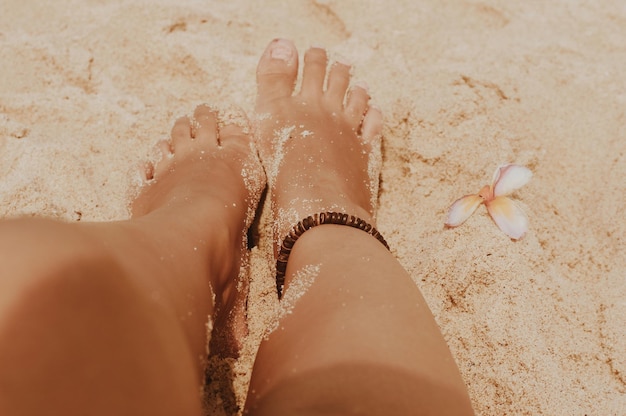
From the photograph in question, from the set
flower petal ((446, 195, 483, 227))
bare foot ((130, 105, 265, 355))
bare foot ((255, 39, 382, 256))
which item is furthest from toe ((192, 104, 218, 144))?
flower petal ((446, 195, 483, 227))

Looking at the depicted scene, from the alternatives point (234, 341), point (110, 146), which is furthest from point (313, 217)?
point (110, 146)

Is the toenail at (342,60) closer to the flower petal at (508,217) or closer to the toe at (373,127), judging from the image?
the toe at (373,127)

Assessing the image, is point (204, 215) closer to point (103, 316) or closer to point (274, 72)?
point (103, 316)

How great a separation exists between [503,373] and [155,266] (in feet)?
2.54

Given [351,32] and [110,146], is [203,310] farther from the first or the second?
[351,32]

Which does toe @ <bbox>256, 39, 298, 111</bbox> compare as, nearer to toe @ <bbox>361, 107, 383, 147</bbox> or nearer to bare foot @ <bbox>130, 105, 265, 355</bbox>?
bare foot @ <bbox>130, 105, 265, 355</bbox>

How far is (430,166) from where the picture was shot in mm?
1502

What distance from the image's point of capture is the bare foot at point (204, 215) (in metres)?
0.97

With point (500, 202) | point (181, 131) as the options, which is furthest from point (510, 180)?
point (181, 131)

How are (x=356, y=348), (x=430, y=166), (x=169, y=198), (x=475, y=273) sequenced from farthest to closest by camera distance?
(x=430, y=166) < (x=169, y=198) < (x=475, y=273) < (x=356, y=348)

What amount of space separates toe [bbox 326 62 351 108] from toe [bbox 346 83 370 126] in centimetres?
5

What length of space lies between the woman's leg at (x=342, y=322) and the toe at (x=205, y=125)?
198 millimetres

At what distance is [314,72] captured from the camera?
5.72ft

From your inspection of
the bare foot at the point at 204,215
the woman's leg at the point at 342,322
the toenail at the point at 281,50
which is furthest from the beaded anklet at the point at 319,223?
the toenail at the point at 281,50
